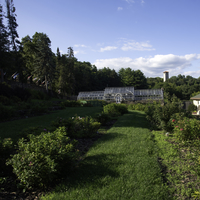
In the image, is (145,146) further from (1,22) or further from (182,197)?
(1,22)

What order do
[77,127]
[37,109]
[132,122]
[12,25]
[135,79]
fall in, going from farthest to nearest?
[135,79] → [12,25] → [37,109] → [132,122] → [77,127]

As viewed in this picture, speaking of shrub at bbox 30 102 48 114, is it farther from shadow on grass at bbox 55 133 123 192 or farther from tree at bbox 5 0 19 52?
tree at bbox 5 0 19 52

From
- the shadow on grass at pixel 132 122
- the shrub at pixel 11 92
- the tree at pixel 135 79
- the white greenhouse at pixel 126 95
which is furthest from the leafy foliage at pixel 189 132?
the tree at pixel 135 79

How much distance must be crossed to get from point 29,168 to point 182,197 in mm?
2557

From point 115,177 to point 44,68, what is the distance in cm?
2546

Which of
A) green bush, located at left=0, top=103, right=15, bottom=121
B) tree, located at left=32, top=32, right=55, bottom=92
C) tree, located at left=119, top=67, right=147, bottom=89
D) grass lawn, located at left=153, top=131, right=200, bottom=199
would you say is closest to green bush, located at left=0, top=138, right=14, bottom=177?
grass lawn, located at left=153, top=131, right=200, bottom=199

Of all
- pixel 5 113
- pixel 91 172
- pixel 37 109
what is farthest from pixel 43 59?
pixel 91 172

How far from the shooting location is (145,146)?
4.72 metres

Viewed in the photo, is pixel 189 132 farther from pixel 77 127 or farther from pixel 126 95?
pixel 126 95

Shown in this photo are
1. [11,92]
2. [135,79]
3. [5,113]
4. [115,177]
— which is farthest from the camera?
[135,79]

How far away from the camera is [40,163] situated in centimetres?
256

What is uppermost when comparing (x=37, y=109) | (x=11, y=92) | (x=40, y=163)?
(x=11, y=92)

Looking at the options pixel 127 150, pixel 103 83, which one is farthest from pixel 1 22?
pixel 103 83

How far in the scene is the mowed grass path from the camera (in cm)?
243
